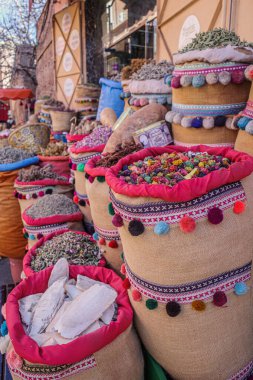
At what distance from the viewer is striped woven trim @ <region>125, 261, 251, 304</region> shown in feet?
2.85

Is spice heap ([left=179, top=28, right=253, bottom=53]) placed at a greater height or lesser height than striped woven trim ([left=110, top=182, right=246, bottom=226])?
greater

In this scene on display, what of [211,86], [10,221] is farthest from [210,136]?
[10,221]

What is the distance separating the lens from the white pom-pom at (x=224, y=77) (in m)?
1.20

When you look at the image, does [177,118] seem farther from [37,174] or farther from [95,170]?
[37,174]

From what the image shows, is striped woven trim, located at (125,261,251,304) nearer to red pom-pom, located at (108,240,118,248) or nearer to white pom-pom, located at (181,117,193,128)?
red pom-pom, located at (108,240,118,248)

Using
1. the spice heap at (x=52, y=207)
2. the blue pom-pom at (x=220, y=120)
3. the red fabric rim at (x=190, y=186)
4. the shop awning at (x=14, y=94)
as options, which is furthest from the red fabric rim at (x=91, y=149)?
the shop awning at (x=14, y=94)

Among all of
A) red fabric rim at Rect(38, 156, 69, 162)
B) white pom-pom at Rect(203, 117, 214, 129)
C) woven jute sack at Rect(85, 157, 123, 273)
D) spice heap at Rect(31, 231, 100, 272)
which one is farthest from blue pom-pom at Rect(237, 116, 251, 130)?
red fabric rim at Rect(38, 156, 69, 162)

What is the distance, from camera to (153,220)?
32.5 inches

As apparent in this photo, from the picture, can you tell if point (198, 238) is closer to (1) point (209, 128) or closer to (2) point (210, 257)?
(2) point (210, 257)

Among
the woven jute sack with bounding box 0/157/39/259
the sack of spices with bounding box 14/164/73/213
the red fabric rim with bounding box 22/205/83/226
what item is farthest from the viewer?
the woven jute sack with bounding box 0/157/39/259

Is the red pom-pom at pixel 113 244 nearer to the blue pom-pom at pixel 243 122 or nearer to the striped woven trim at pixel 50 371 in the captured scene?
the striped woven trim at pixel 50 371

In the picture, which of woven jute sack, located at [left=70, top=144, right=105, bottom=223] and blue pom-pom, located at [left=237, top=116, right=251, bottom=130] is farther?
woven jute sack, located at [left=70, top=144, right=105, bottom=223]

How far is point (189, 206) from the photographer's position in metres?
0.80

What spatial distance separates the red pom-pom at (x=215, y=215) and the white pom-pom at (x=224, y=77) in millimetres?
601
